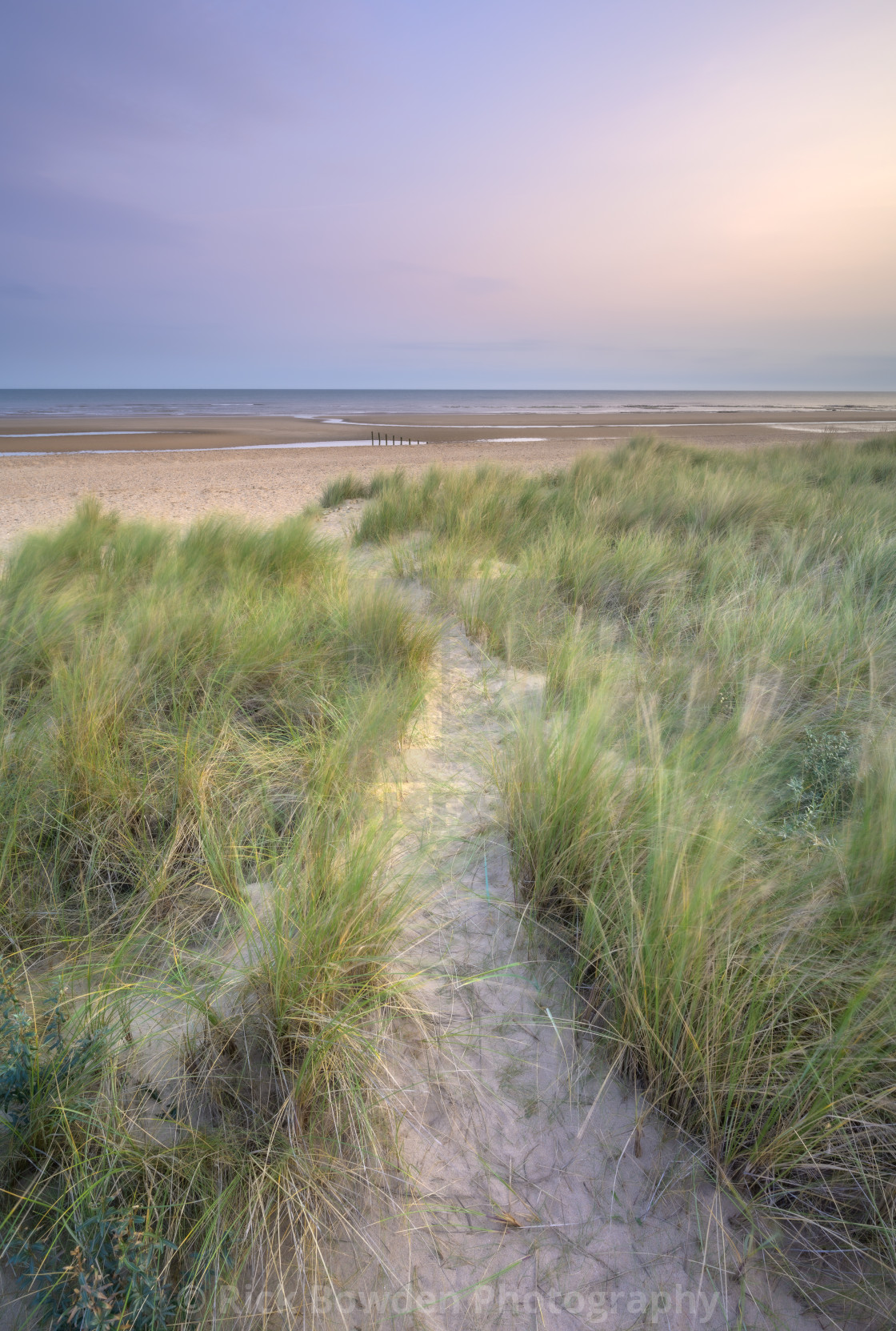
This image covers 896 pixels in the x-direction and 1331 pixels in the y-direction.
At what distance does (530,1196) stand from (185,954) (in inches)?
34.6

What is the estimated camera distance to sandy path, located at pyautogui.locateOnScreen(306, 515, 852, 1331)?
3.27 feet

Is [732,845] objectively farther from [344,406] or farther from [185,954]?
[344,406]

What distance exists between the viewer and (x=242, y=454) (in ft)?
59.1

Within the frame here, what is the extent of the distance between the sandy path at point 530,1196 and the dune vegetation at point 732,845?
84mm

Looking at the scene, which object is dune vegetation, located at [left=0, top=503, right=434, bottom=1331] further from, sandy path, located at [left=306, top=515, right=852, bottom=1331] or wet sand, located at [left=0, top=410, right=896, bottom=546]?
wet sand, located at [left=0, top=410, right=896, bottom=546]

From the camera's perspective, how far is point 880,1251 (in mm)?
1012

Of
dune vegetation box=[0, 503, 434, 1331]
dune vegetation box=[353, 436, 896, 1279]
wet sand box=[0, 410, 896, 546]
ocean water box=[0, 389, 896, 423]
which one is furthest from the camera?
ocean water box=[0, 389, 896, 423]

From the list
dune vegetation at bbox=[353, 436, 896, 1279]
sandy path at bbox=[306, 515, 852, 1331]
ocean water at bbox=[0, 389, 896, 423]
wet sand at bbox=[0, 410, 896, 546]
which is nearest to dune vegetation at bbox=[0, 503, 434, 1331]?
sandy path at bbox=[306, 515, 852, 1331]

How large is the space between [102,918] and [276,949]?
2.12ft

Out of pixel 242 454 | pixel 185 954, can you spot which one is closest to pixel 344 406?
pixel 242 454

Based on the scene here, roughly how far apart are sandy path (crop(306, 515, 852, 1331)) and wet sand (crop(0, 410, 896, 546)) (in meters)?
5.68

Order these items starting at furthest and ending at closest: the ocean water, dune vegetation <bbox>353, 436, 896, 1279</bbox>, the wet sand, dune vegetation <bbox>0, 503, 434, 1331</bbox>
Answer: the ocean water → the wet sand → dune vegetation <bbox>353, 436, 896, 1279</bbox> → dune vegetation <bbox>0, 503, 434, 1331</bbox>

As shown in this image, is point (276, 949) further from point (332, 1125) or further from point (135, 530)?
point (135, 530)

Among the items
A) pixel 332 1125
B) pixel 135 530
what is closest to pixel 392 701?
pixel 332 1125
